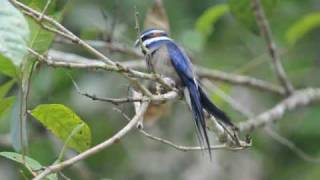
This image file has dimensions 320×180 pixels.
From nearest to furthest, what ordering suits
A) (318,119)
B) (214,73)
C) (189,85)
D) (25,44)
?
(25,44) → (189,85) → (214,73) → (318,119)

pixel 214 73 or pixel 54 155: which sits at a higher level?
pixel 214 73

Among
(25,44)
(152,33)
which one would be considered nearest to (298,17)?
(152,33)

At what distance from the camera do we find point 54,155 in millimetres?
3422

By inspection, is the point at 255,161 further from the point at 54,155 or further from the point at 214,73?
the point at 54,155

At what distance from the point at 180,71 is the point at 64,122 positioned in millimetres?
540

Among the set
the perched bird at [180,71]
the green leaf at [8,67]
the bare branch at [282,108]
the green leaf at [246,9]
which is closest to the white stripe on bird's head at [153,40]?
the perched bird at [180,71]

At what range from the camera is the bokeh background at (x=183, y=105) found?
3684mm

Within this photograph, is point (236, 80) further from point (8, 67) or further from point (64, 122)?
point (8, 67)

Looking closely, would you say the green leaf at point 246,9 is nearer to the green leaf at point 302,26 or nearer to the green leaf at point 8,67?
the green leaf at point 302,26

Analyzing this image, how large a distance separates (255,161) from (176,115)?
0.48 m

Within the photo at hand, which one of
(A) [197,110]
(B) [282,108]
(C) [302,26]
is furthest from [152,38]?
(C) [302,26]

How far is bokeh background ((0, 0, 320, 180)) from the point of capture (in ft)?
12.1

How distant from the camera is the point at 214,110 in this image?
2176 millimetres

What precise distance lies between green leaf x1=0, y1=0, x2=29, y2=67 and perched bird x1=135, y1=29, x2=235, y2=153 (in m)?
0.80
